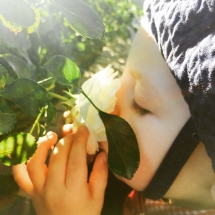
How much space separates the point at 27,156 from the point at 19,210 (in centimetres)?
26

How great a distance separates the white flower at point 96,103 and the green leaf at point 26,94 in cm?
8

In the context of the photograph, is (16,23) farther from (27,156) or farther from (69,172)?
(69,172)

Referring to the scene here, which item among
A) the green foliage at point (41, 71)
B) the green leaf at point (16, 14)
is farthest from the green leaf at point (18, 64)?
the green leaf at point (16, 14)

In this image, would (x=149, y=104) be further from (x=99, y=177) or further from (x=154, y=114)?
(x=99, y=177)

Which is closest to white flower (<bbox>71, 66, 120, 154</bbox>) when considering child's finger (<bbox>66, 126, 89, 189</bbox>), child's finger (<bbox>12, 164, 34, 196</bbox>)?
child's finger (<bbox>66, 126, 89, 189</bbox>)

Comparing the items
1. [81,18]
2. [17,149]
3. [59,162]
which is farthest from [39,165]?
[81,18]

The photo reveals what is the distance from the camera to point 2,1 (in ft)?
0.83

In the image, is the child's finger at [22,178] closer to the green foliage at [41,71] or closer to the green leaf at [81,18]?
the green foliage at [41,71]

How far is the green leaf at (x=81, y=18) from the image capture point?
0.91ft

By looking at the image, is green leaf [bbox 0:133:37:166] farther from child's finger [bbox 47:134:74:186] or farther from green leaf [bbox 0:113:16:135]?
child's finger [bbox 47:134:74:186]

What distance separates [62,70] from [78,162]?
0.59 feet

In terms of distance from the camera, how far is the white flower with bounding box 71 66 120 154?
430mm

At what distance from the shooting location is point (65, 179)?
1.61 feet

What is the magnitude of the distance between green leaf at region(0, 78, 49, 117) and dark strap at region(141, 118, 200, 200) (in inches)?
7.7
